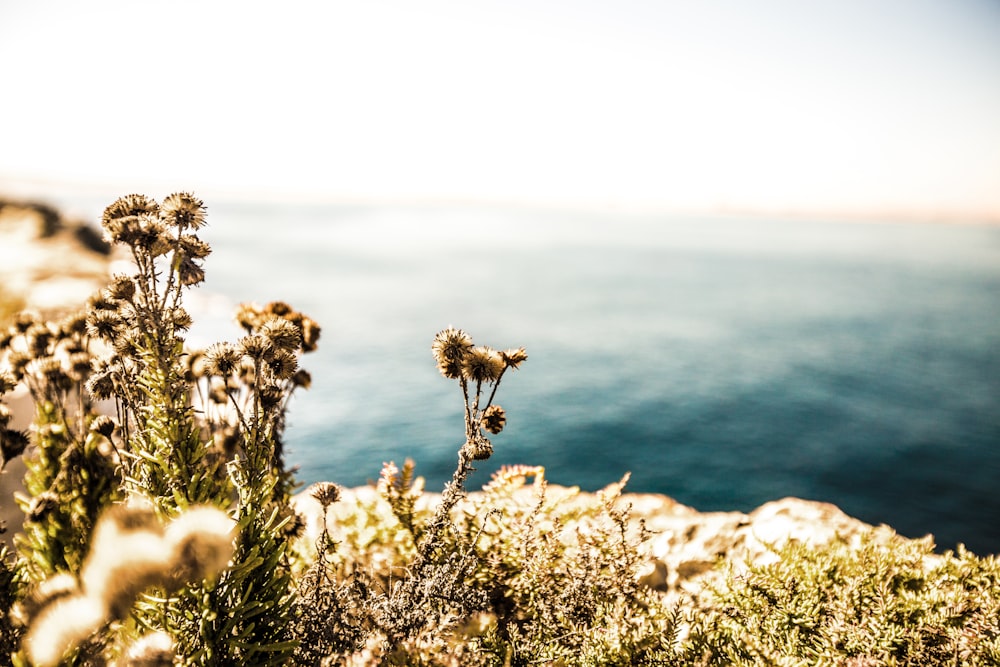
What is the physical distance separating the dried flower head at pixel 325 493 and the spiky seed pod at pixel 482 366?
1.34 meters

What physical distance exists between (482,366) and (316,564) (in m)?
1.98

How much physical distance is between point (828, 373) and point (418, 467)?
23.2m

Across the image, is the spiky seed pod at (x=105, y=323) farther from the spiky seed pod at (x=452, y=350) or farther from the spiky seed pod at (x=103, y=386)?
the spiky seed pod at (x=452, y=350)

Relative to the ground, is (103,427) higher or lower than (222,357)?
lower

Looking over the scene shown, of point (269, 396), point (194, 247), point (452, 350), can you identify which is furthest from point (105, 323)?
point (452, 350)

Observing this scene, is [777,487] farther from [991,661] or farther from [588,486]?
[991,661]

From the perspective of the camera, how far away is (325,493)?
12.2 feet

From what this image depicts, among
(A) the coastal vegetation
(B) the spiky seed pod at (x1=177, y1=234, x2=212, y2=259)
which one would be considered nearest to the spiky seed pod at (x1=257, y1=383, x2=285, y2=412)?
(A) the coastal vegetation

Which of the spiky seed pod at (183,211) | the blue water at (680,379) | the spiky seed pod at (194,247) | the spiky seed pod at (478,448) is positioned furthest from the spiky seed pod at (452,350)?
the blue water at (680,379)

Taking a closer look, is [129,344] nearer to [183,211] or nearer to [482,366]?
[183,211]

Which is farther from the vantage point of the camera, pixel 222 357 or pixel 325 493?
pixel 325 493

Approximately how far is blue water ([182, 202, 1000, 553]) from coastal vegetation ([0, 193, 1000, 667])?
1029 centimetres

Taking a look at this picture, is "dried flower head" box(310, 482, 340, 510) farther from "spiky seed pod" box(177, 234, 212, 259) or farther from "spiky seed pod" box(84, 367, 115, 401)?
"spiky seed pod" box(177, 234, 212, 259)

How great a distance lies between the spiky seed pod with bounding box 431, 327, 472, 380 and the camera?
11.4 feet
